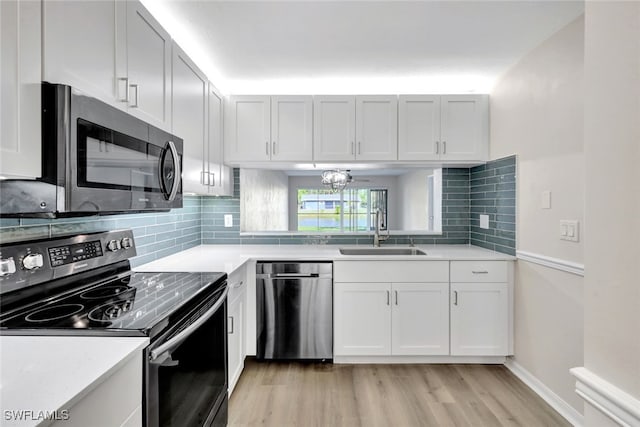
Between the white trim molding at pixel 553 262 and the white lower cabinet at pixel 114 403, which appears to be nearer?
the white lower cabinet at pixel 114 403

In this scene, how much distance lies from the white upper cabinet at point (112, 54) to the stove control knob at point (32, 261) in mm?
628

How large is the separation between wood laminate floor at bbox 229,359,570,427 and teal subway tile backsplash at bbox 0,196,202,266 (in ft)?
3.59

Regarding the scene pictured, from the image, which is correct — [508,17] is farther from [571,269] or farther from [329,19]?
[571,269]

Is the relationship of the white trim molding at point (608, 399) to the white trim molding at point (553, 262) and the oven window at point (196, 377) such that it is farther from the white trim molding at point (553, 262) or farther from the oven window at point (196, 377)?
the white trim molding at point (553, 262)

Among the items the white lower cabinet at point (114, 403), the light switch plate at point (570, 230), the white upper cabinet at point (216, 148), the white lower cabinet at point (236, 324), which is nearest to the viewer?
the white lower cabinet at point (114, 403)

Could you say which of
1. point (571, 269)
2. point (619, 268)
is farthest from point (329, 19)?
point (571, 269)

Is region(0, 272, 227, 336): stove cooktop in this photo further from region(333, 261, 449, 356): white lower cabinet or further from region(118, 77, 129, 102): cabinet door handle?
region(333, 261, 449, 356): white lower cabinet

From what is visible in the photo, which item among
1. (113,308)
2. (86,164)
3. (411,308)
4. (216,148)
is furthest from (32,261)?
(411,308)

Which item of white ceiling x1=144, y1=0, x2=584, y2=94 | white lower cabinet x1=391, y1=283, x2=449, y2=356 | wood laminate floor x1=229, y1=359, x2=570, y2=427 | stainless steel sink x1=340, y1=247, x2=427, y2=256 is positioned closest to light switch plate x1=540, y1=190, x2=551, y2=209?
white lower cabinet x1=391, y1=283, x2=449, y2=356

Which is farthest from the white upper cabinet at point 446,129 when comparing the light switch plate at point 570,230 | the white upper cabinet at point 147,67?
the white upper cabinet at point 147,67

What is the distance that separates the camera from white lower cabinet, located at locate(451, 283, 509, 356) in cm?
268

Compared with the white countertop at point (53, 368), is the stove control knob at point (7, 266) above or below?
above

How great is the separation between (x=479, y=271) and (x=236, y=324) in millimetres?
1823

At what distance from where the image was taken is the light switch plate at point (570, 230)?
1969mm
